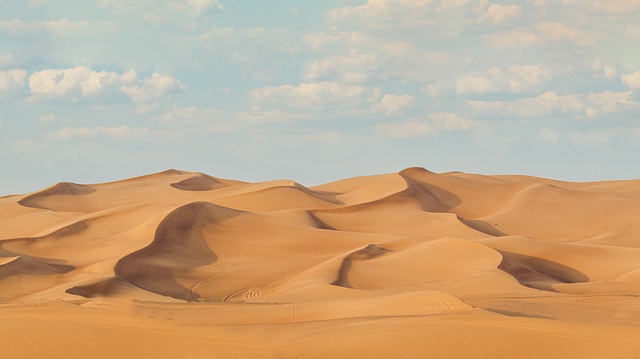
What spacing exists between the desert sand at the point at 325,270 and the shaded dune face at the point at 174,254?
73 mm

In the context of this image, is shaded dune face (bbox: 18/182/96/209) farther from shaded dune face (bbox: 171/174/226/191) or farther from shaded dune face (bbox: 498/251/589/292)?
shaded dune face (bbox: 498/251/589/292)

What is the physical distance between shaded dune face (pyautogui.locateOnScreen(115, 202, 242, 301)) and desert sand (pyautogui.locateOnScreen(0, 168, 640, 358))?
0.07 metres

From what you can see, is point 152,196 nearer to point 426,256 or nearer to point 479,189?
point 479,189

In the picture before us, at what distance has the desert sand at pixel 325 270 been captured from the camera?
500 inches

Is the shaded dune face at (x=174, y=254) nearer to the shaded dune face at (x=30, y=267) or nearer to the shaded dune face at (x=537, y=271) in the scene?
the shaded dune face at (x=30, y=267)

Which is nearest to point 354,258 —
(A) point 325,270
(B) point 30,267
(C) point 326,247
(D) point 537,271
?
(A) point 325,270

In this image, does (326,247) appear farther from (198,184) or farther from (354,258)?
(198,184)

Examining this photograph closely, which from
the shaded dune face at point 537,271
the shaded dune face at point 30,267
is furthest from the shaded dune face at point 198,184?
the shaded dune face at point 537,271

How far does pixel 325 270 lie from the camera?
28.2m

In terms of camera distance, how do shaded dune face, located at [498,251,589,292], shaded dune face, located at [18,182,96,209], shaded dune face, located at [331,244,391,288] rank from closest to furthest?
shaded dune face, located at [331,244,391,288]
shaded dune face, located at [498,251,589,292]
shaded dune face, located at [18,182,96,209]

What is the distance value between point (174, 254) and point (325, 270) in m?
5.87

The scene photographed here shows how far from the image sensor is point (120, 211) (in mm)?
38969

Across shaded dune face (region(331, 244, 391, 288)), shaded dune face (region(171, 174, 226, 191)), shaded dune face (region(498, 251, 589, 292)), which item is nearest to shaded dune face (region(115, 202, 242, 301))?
shaded dune face (region(331, 244, 391, 288))

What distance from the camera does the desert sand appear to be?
500 inches
